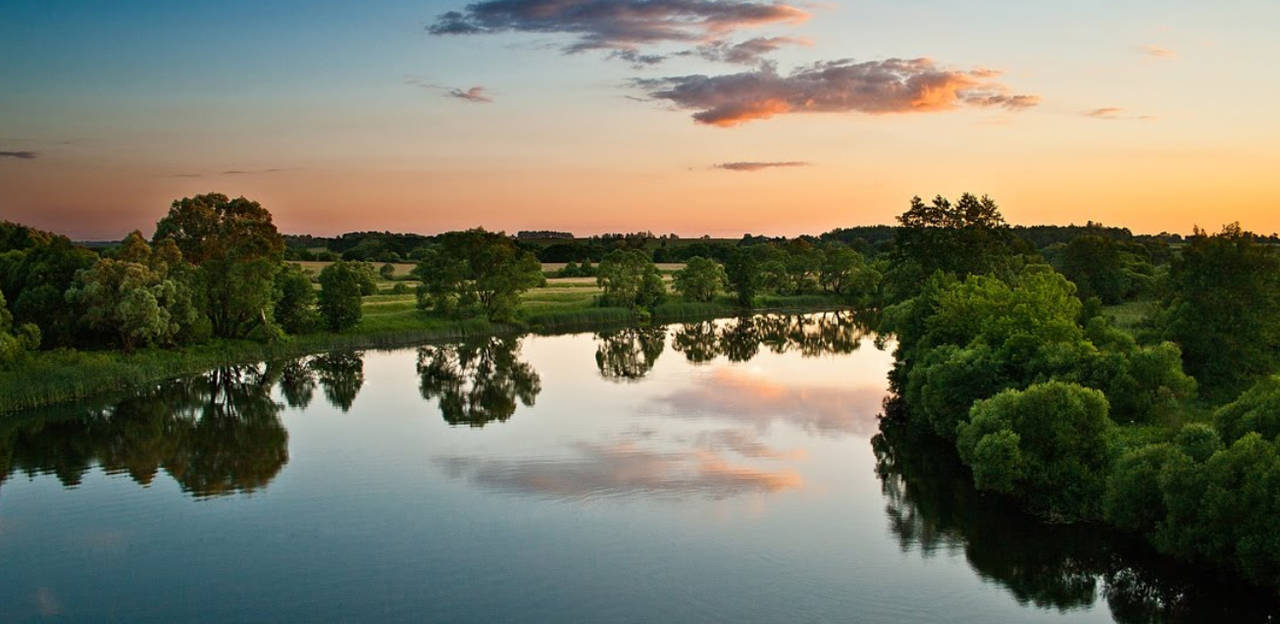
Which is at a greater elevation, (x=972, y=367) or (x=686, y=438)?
(x=972, y=367)

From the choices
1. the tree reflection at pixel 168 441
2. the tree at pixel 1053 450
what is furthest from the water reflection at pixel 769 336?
the tree at pixel 1053 450

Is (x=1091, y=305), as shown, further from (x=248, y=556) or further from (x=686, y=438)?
(x=248, y=556)

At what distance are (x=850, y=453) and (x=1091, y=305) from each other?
1861 centimetres

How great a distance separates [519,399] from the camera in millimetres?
40781

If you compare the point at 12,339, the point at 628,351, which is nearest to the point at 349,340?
the point at 628,351

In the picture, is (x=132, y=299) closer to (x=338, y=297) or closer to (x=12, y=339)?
(x=12, y=339)

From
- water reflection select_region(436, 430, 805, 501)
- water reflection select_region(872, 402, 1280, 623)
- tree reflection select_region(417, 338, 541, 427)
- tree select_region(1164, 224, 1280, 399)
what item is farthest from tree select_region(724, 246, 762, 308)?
water reflection select_region(872, 402, 1280, 623)

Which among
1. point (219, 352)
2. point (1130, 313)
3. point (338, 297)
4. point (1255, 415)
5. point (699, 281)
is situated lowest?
point (1255, 415)

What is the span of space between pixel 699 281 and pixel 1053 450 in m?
65.5

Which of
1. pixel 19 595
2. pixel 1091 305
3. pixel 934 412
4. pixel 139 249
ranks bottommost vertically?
pixel 19 595

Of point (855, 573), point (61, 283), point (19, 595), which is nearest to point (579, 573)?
point (855, 573)

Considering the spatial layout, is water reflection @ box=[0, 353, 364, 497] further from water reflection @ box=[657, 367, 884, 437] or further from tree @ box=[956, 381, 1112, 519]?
tree @ box=[956, 381, 1112, 519]

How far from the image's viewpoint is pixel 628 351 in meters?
57.8

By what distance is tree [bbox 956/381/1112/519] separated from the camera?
72.0 ft
